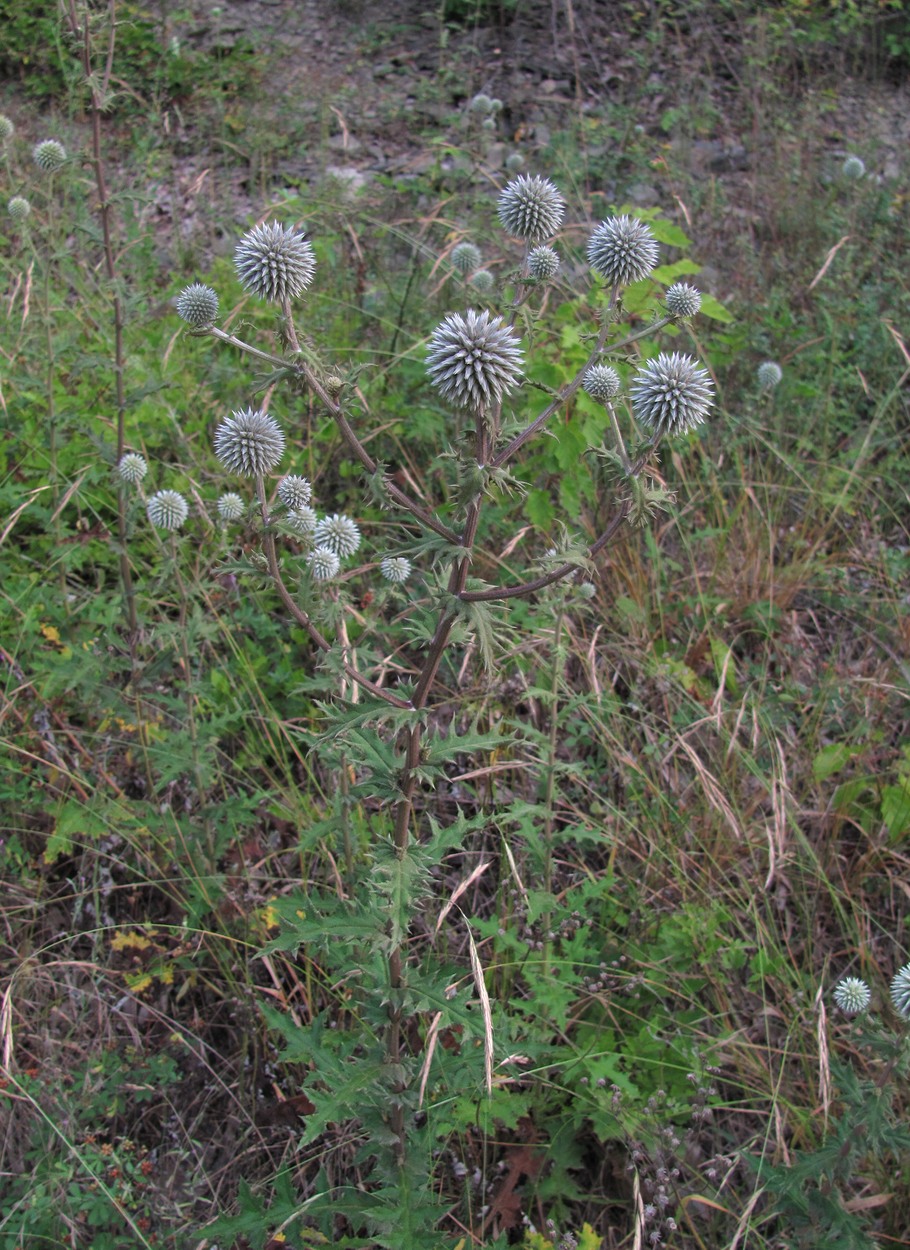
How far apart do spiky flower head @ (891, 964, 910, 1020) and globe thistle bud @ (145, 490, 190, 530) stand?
8.56ft

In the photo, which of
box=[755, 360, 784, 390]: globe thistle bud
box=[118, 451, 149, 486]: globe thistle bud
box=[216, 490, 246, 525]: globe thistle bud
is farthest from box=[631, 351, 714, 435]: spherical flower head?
box=[755, 360, 784, 390]: globe thistle bud

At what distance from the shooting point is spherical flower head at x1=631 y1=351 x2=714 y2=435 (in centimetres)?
201

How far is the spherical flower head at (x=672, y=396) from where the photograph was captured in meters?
2.01

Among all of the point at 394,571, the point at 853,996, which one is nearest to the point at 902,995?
the point at 853,996

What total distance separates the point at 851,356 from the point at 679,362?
11.8ft

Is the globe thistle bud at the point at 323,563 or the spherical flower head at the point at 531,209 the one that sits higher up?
the spherical flower head at the point at 531,209

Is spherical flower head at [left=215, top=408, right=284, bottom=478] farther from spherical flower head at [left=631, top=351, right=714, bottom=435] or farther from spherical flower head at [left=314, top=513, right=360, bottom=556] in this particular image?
spherical flower head at [left=631, top=351, right=714, bottom=435]

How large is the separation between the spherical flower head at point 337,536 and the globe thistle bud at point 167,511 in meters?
0.49

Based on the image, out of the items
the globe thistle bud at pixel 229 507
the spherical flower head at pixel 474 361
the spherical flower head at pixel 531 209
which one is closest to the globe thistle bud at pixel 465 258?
the spherical flower head at pixel 531 209

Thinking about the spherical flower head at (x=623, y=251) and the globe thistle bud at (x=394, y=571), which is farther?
the globe thistle bud at (x=394, y=571)

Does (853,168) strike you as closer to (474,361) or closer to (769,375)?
(769,375)

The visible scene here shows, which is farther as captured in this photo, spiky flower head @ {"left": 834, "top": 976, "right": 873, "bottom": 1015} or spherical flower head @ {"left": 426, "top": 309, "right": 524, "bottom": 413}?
spiky flower head @ {"left": 834, "top": 976, "right": 873, "bottom": 1015}

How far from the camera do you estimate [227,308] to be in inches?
186

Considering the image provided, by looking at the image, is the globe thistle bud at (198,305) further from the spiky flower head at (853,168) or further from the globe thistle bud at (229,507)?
the spiky flower head at (853,168)
